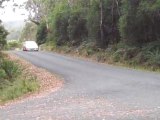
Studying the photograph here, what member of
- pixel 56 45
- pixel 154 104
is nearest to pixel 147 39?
pixel 154 104

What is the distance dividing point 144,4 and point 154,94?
1302 cm

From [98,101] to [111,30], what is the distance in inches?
869

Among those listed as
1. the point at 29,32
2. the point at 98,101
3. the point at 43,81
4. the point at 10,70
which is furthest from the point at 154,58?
the point at 29,32

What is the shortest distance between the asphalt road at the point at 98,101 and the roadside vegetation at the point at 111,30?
6.54 m

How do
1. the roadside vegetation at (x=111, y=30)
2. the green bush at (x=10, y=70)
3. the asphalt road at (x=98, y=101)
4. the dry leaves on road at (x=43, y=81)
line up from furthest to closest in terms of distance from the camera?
the roadside vegetation at (x=111, y=30) → the green bush at (x=10, y=70) → the dry leaves on road at (x=43, y=81) → the asphalt road at (x=98, y=101)

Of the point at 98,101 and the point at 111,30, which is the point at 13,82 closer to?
the point at 98,101

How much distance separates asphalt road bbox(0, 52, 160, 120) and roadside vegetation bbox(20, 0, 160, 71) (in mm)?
6542

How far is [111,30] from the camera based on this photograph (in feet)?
120

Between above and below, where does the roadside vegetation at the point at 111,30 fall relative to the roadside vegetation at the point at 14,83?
above

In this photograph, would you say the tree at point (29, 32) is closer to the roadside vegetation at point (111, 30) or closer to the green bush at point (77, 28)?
the roadside vegetation at point (111, 30)

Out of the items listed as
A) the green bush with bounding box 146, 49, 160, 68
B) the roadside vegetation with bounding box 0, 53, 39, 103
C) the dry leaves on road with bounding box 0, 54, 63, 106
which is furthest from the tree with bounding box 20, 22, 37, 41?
the green bush with bounding box 146, 49, 160, 68

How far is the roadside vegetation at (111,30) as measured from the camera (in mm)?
28375

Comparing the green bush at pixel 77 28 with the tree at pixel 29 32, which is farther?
the tree at pixel 29 32

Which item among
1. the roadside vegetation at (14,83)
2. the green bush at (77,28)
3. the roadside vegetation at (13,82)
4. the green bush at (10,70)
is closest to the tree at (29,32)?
the green bush at (77,28)
